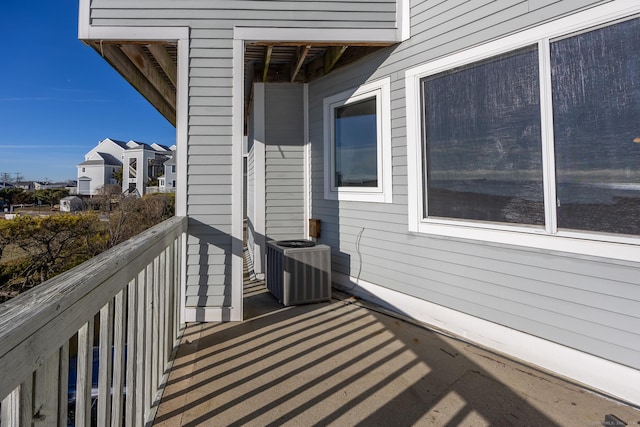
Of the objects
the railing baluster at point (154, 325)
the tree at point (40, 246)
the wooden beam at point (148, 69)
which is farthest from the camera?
the tree at point (40, 246)

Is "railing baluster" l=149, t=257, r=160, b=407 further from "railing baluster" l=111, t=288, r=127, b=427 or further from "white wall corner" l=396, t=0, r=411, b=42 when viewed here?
"white wall corner" l=396, t=0, r=411, b=42

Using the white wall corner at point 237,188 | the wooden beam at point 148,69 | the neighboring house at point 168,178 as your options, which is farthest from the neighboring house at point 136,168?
the white wall corner at point 237,188

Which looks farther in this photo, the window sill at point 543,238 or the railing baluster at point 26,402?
the window sill at point 543,238

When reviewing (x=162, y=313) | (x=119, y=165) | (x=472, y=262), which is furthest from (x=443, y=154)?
(x=119, y=165)

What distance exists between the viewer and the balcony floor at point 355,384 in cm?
189

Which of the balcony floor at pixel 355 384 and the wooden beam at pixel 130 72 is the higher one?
the wooden beam at pixel 130 72

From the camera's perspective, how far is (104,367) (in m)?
1.29

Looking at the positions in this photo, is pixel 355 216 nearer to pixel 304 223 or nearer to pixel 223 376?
pixel 304 223

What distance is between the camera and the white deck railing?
73cm

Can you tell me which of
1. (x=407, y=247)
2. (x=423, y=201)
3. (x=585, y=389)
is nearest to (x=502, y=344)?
(x=585, y=389)

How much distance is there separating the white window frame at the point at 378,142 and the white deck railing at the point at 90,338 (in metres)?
2.24

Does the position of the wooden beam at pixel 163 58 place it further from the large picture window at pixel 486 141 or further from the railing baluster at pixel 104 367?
the railing baluster at pixel 104 367

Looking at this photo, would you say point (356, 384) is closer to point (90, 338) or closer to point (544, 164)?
point (90, 338)

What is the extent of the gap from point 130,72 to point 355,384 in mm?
4254
